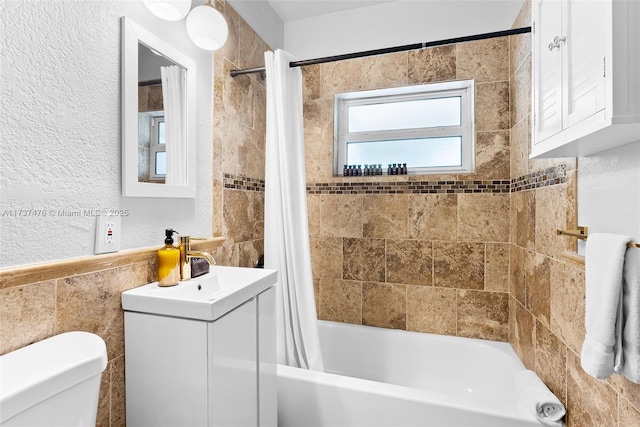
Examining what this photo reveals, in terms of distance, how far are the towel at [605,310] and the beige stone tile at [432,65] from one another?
1.63m

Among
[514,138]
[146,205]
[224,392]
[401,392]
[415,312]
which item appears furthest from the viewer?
[415,312]

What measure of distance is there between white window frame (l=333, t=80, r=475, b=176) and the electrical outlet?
160 cm

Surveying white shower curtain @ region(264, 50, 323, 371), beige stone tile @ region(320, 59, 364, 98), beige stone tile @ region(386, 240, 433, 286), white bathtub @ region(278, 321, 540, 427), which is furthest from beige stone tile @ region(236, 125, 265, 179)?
white bathtub @ region(278, 321, 540, 427)

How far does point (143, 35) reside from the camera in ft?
4.16

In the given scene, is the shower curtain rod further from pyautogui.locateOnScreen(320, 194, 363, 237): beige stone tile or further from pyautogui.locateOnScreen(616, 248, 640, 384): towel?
pyautogui.locateOnScreen(616, 248, 640, 384): towel

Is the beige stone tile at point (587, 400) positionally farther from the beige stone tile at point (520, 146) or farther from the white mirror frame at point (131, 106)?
the white mirror frame at point (131, 106)

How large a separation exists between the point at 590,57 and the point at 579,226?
687mm

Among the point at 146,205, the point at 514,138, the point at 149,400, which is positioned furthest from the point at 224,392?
the point at 514,138

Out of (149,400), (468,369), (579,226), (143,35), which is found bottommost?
(468,369)

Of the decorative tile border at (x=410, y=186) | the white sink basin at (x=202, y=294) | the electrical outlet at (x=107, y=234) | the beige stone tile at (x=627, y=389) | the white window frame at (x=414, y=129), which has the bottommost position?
the beige stone tile at (x=627, y=389)

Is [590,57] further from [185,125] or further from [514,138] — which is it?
[185,125]

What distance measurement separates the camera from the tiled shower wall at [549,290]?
41.7 inches

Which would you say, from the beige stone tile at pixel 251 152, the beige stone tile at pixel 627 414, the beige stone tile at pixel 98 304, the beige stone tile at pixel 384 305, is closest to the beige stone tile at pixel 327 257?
the beige stone tile at pixel 384 305

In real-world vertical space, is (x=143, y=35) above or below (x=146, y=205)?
above
